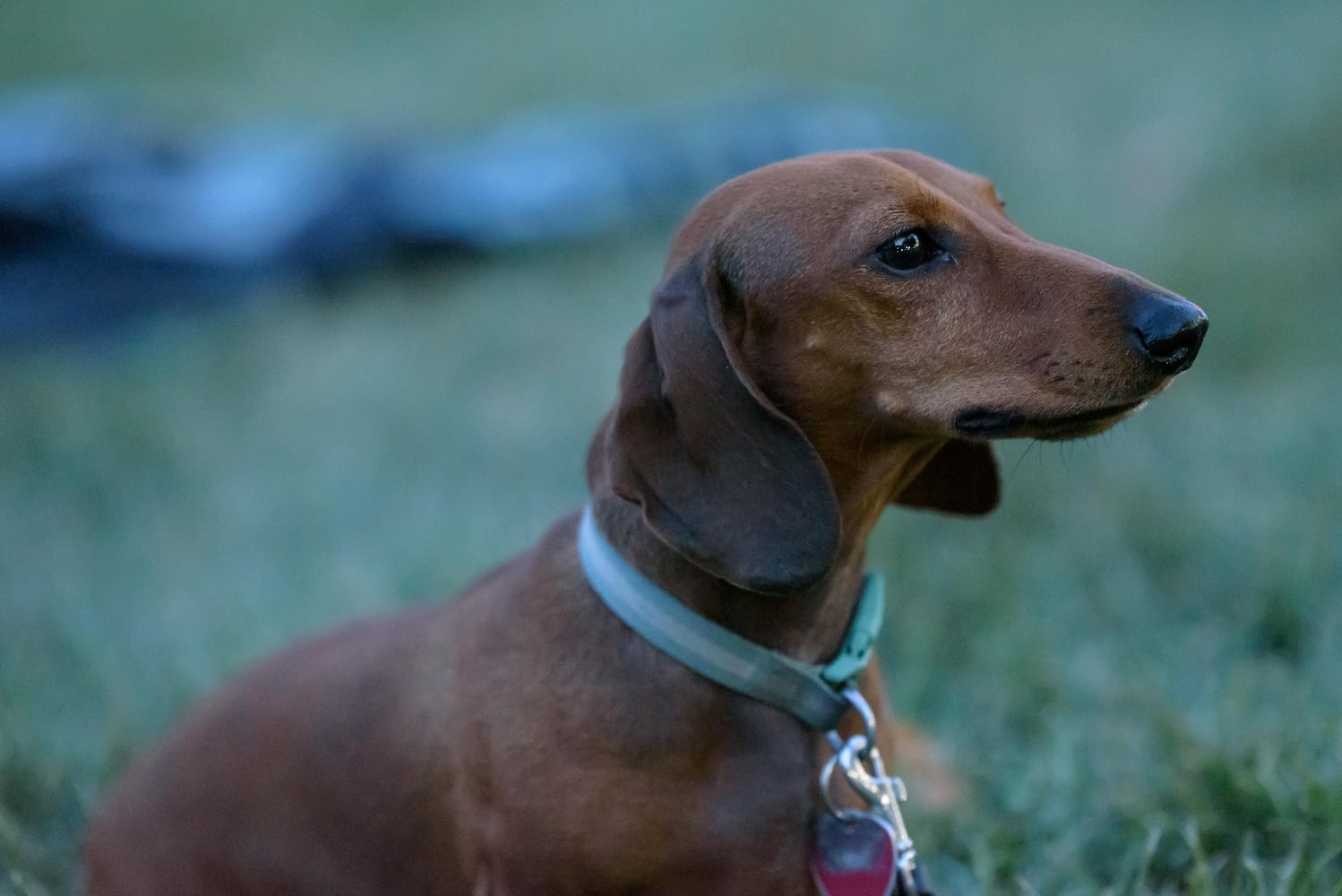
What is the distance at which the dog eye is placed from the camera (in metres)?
2.20

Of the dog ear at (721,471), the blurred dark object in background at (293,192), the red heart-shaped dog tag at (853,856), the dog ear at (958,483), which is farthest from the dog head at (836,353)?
the blurred dark object in background at (293,192)

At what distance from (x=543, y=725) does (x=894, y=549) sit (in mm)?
2204

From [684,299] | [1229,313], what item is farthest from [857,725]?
[1229,313]

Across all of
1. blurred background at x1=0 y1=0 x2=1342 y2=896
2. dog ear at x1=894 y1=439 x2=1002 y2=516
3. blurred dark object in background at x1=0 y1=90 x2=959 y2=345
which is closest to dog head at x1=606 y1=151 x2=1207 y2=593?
dog ear at x1=894 y1=439 x2=1002 y2=516

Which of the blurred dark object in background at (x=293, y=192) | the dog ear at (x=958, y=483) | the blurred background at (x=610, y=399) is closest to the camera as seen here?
the dog ear at (x=958, y=483)

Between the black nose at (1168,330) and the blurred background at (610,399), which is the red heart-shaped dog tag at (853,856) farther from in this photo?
the black nose at (1168,330)

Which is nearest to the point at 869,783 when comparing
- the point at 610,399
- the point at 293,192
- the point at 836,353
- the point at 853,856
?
the point at 853,856

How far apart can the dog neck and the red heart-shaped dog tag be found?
0.97ft

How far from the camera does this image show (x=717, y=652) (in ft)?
7.28

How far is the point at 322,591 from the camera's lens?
4508 mm

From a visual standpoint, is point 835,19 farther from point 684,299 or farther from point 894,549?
point 684,299

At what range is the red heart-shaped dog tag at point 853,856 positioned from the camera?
2213mm

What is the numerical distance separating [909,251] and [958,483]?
635mm

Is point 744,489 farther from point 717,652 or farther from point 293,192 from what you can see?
point 293,192
